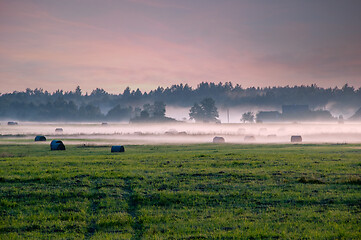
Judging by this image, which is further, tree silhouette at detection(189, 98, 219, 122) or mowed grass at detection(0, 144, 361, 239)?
tree silhouette at detection(189, 98, 219, 122)

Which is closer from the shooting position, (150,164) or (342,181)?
(342,181)

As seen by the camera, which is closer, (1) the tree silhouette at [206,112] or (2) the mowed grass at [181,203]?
(2) the mowed grass at [181,203]

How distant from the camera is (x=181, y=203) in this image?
18281 mm

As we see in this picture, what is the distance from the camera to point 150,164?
103ft

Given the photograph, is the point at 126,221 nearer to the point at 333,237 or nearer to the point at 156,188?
the point at 156,188

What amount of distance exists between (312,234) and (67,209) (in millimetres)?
10451

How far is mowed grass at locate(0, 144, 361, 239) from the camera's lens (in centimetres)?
1443

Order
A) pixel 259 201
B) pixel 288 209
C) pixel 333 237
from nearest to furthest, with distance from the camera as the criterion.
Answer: pixel 333 237 < pixel 288 209 < pixel 259 201

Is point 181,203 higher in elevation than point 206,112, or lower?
lower

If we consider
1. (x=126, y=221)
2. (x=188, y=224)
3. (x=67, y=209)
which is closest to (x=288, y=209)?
(x=188, y=224)

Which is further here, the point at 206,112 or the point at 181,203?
the point at 206,112

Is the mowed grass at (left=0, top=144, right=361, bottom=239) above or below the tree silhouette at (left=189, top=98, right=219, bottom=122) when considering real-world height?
below

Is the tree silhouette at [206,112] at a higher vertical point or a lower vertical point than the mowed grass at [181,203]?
higher

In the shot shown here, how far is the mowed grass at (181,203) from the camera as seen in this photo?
14.4m
